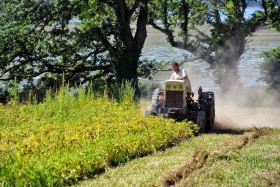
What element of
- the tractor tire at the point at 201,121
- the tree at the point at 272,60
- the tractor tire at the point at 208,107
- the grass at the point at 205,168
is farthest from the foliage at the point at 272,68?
the grass at the point at 205,168

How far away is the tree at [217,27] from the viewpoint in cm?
2755

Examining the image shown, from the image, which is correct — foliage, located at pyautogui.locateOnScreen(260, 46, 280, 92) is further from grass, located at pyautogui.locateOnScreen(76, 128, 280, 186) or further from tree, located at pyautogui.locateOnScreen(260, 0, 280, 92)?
grass, located at pyautogui.locateOnScreen(76, 128, 280, 186)

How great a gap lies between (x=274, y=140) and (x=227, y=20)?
1493 centimetres

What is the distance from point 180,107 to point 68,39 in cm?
1088

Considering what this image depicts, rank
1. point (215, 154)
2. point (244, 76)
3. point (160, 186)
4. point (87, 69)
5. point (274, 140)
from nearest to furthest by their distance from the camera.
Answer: point (160, 186) → point (215, 154) → point (274, 140) → point (87, 69) → point (244, 76)

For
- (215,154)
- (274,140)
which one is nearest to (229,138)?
(274,140)

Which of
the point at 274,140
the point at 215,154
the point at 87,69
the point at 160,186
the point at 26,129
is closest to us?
the point at 160,186

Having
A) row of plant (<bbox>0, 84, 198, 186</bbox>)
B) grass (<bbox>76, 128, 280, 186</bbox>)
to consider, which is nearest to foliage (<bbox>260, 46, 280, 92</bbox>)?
row of plant (<bbox>0, 84, 198, 186</bbox>)

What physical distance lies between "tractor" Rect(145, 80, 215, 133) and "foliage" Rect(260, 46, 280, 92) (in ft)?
40.1

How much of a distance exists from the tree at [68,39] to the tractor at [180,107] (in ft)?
24.9

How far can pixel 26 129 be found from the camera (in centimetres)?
1222

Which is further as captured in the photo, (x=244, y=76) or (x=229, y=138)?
(x=244, y=76)

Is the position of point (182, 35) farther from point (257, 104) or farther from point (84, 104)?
point (84, 104)

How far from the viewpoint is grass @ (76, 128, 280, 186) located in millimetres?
8981
